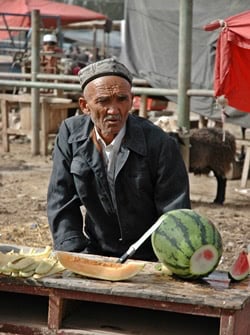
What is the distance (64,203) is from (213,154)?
20.0ft

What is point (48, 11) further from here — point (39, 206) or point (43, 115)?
point (39, 206)

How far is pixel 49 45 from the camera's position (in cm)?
1797

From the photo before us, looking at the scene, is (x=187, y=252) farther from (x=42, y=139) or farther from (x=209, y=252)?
(x=42, y=139)

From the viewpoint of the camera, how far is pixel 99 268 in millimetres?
3510

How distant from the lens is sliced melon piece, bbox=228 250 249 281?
140 inches

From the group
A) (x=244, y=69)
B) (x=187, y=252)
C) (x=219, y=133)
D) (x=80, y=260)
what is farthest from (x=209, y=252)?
(x=219, y=133)

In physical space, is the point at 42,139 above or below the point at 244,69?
below

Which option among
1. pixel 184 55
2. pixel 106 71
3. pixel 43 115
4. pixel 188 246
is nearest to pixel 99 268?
pixel 188 246

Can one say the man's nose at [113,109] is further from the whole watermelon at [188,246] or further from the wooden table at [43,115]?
the wooden table at [43,115]

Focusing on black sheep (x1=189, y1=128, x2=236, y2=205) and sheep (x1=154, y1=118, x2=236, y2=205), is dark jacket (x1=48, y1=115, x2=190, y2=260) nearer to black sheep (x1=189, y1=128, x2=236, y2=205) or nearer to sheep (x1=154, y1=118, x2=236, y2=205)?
sheep (x1=154, y1=118, x2=236, y2=205)

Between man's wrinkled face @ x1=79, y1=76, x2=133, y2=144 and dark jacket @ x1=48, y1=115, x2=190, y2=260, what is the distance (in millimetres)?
143

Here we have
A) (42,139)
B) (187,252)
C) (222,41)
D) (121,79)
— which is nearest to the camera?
(187,252)

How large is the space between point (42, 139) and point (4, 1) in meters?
17.4

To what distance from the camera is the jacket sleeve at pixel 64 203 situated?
14.0ft
